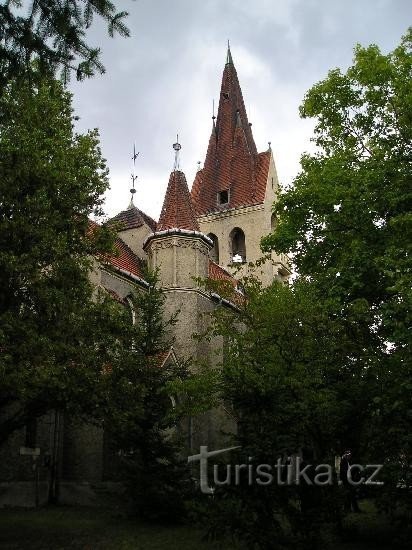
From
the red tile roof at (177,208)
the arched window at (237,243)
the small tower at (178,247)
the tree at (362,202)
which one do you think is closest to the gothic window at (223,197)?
the arched window at (237,243)

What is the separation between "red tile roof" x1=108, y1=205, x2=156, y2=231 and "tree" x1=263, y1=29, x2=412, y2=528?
1010cm

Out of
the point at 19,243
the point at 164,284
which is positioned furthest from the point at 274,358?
the point at 164,284

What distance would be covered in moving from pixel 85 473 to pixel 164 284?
7.78 meters

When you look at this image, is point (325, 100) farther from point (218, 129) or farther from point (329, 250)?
point (218, 129)

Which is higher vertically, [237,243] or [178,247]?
[237,243]

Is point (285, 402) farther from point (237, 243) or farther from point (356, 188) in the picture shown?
point (237, 243)

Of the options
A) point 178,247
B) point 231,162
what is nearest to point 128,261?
point 178,247

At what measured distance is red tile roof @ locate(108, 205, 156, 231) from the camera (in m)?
26.9

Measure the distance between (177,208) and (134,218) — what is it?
3.97 metres

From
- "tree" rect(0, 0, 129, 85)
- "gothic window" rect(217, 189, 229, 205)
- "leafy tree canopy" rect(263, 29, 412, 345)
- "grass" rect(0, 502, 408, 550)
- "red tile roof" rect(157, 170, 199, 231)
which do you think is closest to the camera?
"tree" rect(0, 0, 129, 85)

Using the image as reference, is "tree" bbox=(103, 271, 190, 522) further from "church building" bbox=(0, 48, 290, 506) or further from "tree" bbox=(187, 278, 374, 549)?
"church building" bbox=(0, 48, 290, 506)

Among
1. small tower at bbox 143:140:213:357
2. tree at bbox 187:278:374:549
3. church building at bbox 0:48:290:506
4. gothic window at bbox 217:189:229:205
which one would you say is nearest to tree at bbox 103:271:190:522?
tree at bbox 187:278:374:549

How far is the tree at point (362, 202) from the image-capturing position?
12.6 metres

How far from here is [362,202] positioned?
14875 mm
